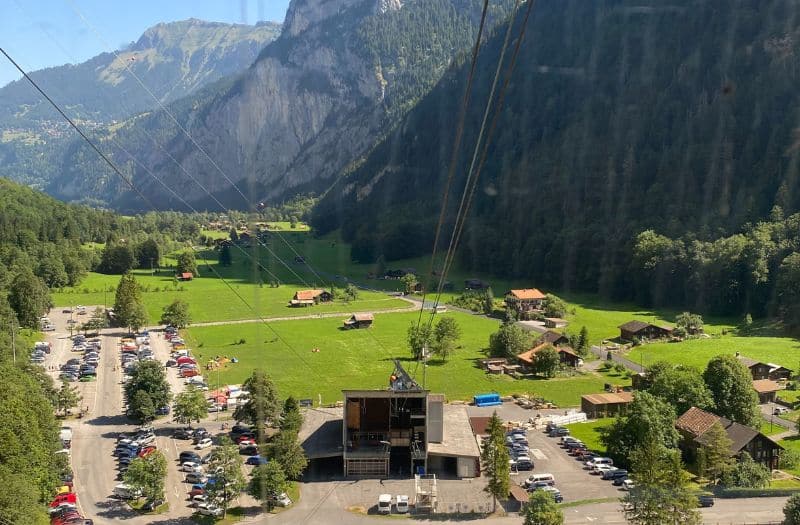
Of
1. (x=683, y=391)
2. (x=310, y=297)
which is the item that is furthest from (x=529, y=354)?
(x=310, y=297)

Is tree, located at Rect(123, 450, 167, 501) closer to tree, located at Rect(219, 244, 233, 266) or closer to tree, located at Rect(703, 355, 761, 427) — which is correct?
tree, located at Rect(703, 355, 761, 427)

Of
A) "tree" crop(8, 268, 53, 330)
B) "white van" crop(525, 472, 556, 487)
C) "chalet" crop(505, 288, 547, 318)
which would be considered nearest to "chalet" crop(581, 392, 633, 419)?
"white van" crop(525, 472, 556, 487)

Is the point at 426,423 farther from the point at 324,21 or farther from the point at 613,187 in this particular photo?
the point at 324,21

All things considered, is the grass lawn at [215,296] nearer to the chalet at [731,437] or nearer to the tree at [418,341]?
the tree at [418,341]

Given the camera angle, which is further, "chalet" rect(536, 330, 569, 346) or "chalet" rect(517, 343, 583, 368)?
"chalet" rect(536, 330, 569, 346)

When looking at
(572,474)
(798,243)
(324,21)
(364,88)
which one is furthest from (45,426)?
(324,21)

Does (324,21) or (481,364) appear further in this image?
(324,21)

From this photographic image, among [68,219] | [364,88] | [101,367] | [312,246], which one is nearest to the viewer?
[101,367]
